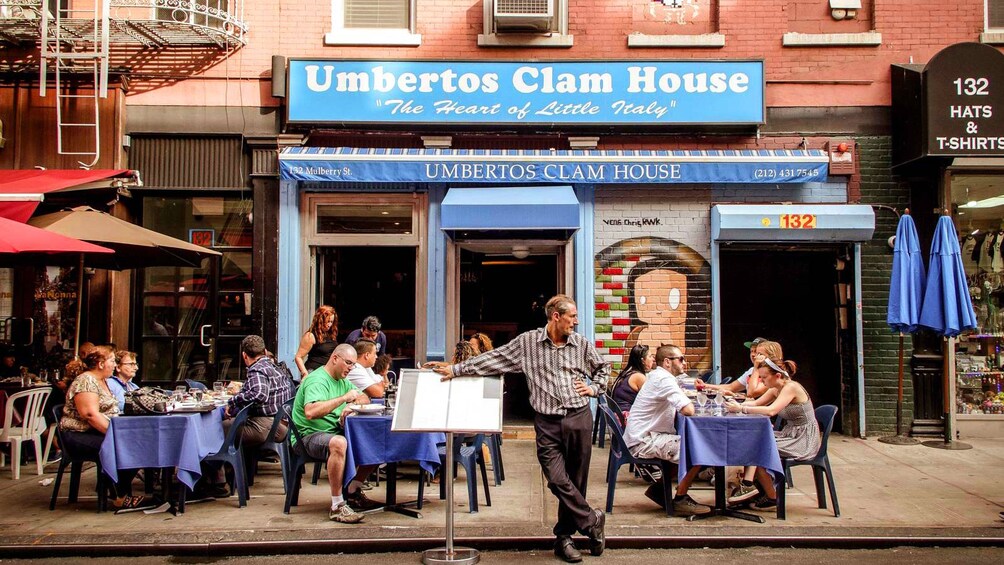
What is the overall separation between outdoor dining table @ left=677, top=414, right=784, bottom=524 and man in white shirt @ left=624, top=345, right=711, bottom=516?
19 centimetres

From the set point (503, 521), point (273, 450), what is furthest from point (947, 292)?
point (273, 450)

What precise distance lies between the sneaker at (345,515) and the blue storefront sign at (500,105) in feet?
18.2

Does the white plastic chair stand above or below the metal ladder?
below

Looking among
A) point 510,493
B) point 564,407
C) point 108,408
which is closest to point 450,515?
point 564,407

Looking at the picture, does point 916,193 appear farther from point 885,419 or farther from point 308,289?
point 308,289

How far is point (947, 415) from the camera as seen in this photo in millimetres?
9945

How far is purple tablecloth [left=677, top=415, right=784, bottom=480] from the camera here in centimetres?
643

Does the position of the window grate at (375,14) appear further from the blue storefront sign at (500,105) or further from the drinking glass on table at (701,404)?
the drinking glass on table at (701,404)

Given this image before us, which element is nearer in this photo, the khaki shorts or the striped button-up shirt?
the striped button-up shirt

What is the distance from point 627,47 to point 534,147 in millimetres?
1781

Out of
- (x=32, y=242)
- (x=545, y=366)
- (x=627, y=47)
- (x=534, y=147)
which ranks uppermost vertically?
(x=627, y=47)

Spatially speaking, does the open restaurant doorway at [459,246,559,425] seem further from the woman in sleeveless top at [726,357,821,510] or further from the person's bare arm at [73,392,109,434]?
the person's bare arm at [73,392,109,434]

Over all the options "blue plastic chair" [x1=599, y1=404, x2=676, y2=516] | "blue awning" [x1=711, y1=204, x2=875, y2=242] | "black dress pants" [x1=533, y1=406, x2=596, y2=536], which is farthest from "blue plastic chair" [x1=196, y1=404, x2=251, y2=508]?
"blue awning" [x1=711, y1=204, x2=875, y2=242]

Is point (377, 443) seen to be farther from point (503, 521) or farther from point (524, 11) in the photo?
point (524, 11)
